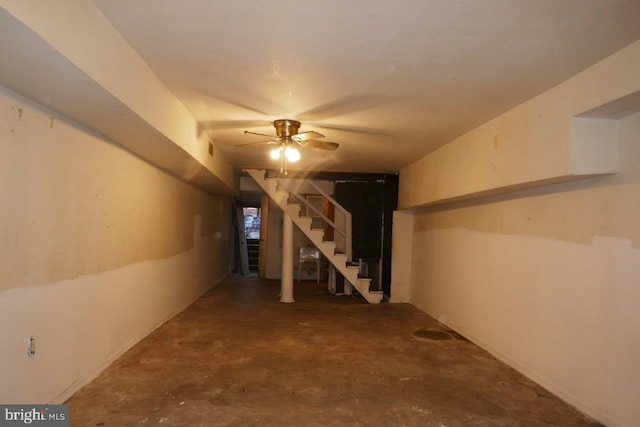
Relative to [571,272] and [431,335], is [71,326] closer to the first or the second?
[571,272]

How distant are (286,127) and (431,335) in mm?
2978

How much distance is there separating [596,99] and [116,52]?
9.28ft

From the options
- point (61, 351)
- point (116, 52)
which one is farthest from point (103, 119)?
point (61, 351)

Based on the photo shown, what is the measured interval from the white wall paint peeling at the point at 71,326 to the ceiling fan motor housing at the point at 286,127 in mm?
1917

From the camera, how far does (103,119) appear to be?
276cm

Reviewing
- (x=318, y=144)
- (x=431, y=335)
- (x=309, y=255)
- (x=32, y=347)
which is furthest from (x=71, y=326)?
(x=309, y=255)

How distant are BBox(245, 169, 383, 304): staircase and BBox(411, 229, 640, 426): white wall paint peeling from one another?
2079mm

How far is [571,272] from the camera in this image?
3053 mm

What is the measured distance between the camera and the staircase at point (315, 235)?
22.6 feet

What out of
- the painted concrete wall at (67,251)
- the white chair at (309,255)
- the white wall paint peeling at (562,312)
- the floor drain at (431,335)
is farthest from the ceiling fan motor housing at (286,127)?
the white chair at (309,255)

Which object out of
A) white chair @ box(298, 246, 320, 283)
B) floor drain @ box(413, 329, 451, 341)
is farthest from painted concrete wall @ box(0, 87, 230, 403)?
white chair @ box(298, 246, 320, 283)

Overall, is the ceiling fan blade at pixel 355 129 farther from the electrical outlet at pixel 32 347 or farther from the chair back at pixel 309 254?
the chair back at pixel 309 254

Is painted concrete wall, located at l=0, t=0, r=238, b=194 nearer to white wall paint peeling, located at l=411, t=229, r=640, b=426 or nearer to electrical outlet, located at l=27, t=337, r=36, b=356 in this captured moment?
electrical outlet, located at l=27, t=337, r=36, b=356

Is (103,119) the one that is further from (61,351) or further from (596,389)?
(596,389)
